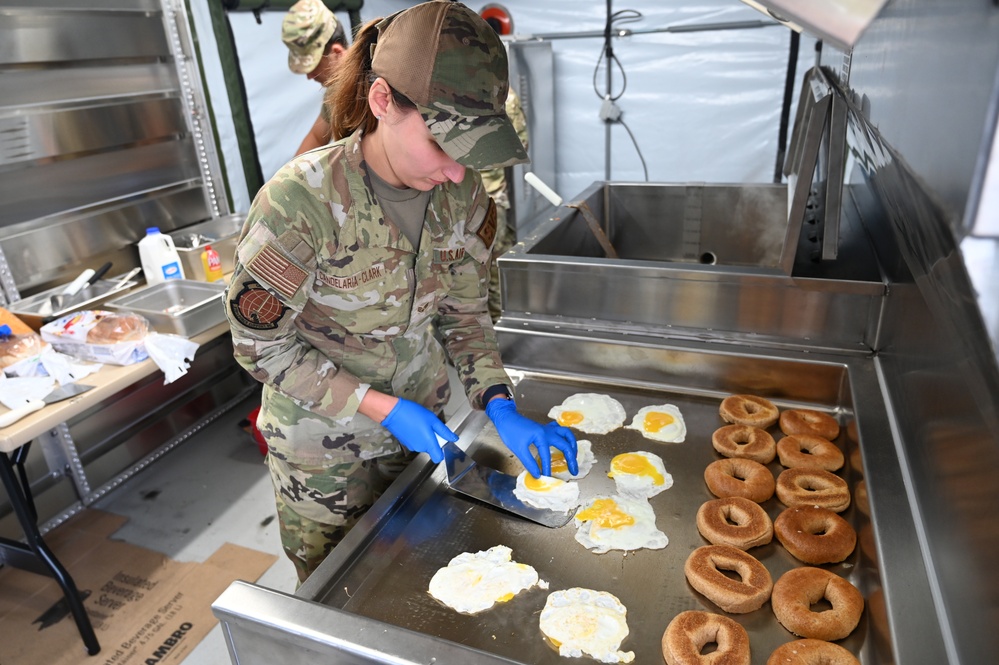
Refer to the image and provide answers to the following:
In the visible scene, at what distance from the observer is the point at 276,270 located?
1.30 meters

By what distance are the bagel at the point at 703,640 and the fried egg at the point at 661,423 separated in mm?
606

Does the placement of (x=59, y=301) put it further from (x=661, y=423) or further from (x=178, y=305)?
(x=661, y=423)

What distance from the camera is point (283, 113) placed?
409 cm

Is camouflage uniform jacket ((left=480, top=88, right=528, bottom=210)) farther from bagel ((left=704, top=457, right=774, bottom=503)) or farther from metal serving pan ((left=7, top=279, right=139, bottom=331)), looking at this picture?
bagel ((left=704, top=457, right=774, bottom=503))

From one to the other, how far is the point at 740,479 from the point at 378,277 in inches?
38.6

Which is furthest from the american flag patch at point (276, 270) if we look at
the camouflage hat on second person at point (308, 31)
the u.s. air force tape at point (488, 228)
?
the camouflage hat on second person at point (308, 31)

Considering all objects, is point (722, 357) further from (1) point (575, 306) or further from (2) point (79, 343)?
(2) point (79, 343)

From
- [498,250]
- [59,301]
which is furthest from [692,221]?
[59,301]

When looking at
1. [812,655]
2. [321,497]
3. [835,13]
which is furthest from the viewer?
[321,497]

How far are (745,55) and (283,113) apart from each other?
310 cm

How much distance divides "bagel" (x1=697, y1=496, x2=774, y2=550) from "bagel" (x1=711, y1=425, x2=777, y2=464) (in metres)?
0.17

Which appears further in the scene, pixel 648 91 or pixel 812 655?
pixel 648 91

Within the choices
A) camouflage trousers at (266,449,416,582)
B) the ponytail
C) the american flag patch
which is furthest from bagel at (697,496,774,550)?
the ponytail

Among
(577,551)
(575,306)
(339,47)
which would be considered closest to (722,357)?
(575,306)
